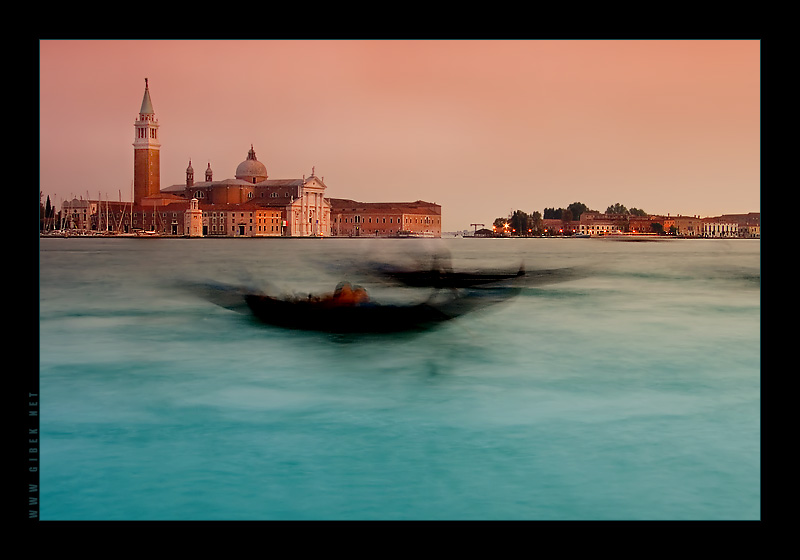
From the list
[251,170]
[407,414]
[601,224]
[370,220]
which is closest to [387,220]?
[370,220]

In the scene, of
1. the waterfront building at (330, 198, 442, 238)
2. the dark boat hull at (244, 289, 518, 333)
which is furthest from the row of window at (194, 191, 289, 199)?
the dark boat hull at (244, 289, 518, 333)

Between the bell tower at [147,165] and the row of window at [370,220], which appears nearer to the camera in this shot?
the row of window at [370,220]

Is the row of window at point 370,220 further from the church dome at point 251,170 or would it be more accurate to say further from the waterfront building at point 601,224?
the church dome at point 251,170

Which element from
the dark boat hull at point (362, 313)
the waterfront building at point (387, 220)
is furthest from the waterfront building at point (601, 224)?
the dark boat hull at point (362, 313)

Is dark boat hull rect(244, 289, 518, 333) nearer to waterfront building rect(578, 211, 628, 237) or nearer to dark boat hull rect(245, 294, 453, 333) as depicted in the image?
dark boat hull rect(245, 294, 453, 333)

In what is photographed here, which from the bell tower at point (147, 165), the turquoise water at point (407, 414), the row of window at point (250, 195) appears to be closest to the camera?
the turquoise water at point (407, 414)

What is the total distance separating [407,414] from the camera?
6.48 meters

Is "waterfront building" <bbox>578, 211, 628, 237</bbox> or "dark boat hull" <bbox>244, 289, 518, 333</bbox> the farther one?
"waterfront building" <bbox>578, 211, 628, 237</bbox>

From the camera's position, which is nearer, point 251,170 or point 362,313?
point 362,313

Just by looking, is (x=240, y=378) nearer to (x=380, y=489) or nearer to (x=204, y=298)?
(x=380, y=489)

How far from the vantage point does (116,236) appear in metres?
32.3

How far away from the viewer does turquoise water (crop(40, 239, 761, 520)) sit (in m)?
4.06

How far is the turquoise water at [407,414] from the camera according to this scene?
4.06 meters

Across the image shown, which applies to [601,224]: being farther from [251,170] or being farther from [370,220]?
[251,170]
